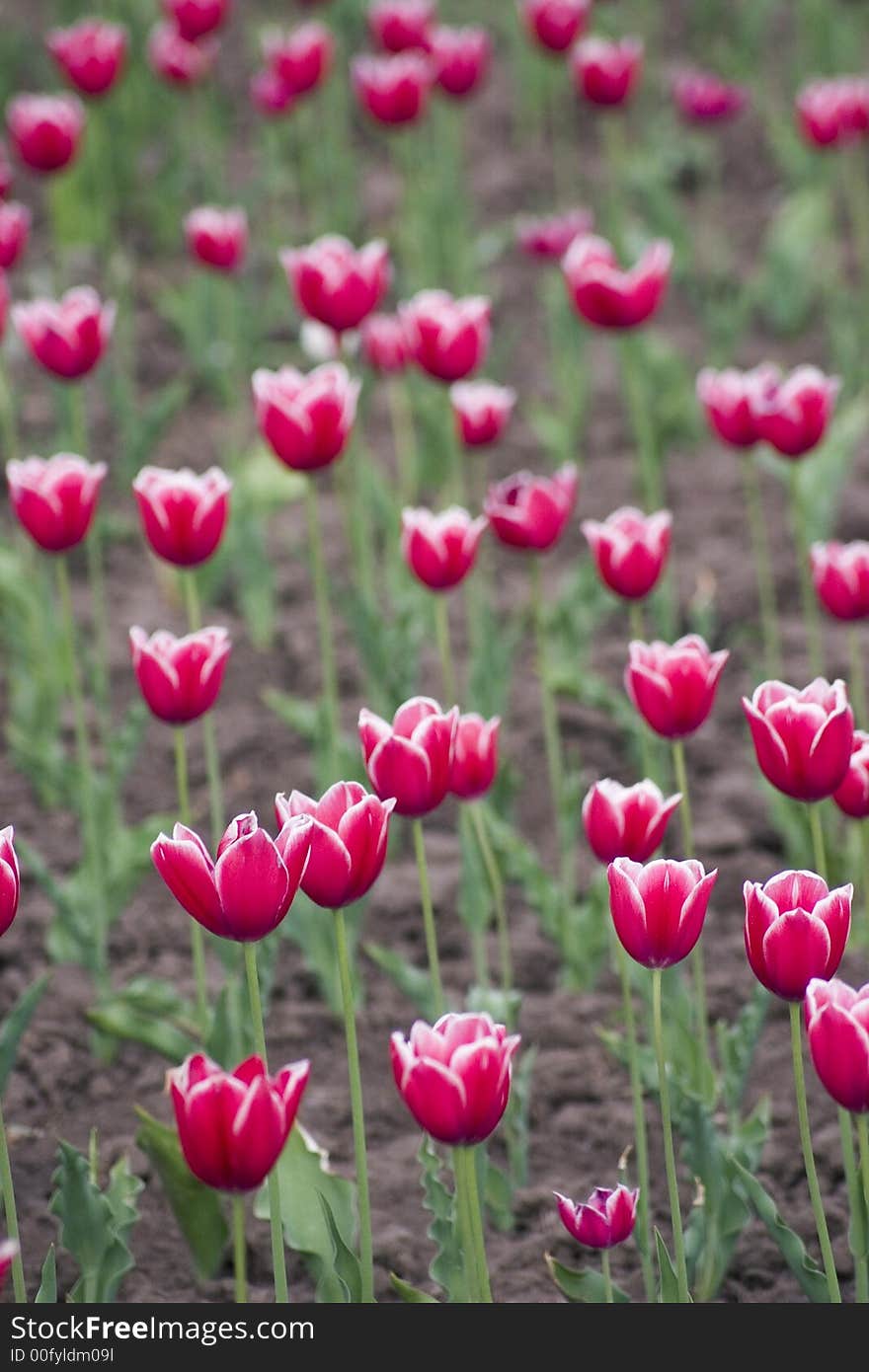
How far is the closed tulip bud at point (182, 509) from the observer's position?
8.45 feet

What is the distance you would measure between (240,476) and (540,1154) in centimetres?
183

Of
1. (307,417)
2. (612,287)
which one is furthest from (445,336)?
(307,417)

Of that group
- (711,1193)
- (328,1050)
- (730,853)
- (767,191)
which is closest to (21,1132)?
(328,1050)

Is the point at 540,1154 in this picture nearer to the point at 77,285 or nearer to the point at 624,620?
the point at 624,620

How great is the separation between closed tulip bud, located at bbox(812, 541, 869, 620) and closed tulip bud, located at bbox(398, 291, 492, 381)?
2.49 feet

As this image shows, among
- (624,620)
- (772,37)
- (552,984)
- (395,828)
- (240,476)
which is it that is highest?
(772,37)

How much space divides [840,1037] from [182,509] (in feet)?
3.86

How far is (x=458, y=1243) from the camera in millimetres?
2113

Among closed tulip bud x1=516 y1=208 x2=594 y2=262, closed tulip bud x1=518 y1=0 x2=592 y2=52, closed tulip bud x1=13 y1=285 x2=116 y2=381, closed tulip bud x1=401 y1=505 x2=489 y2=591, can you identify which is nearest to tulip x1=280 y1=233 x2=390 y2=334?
closed tulip bud x1=13 y1=285 x2=116 y2=381

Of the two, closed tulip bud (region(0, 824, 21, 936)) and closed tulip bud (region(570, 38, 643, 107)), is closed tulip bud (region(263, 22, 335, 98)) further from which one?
closed tulip bud (region(0, 824, 21, 936))

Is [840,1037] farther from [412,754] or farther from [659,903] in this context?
[412,754]

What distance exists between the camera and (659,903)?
75.5 inches

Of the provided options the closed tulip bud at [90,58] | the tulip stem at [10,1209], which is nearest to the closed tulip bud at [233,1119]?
the tulip stem at [10,1209]

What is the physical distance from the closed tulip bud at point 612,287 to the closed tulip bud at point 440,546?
74 cm
